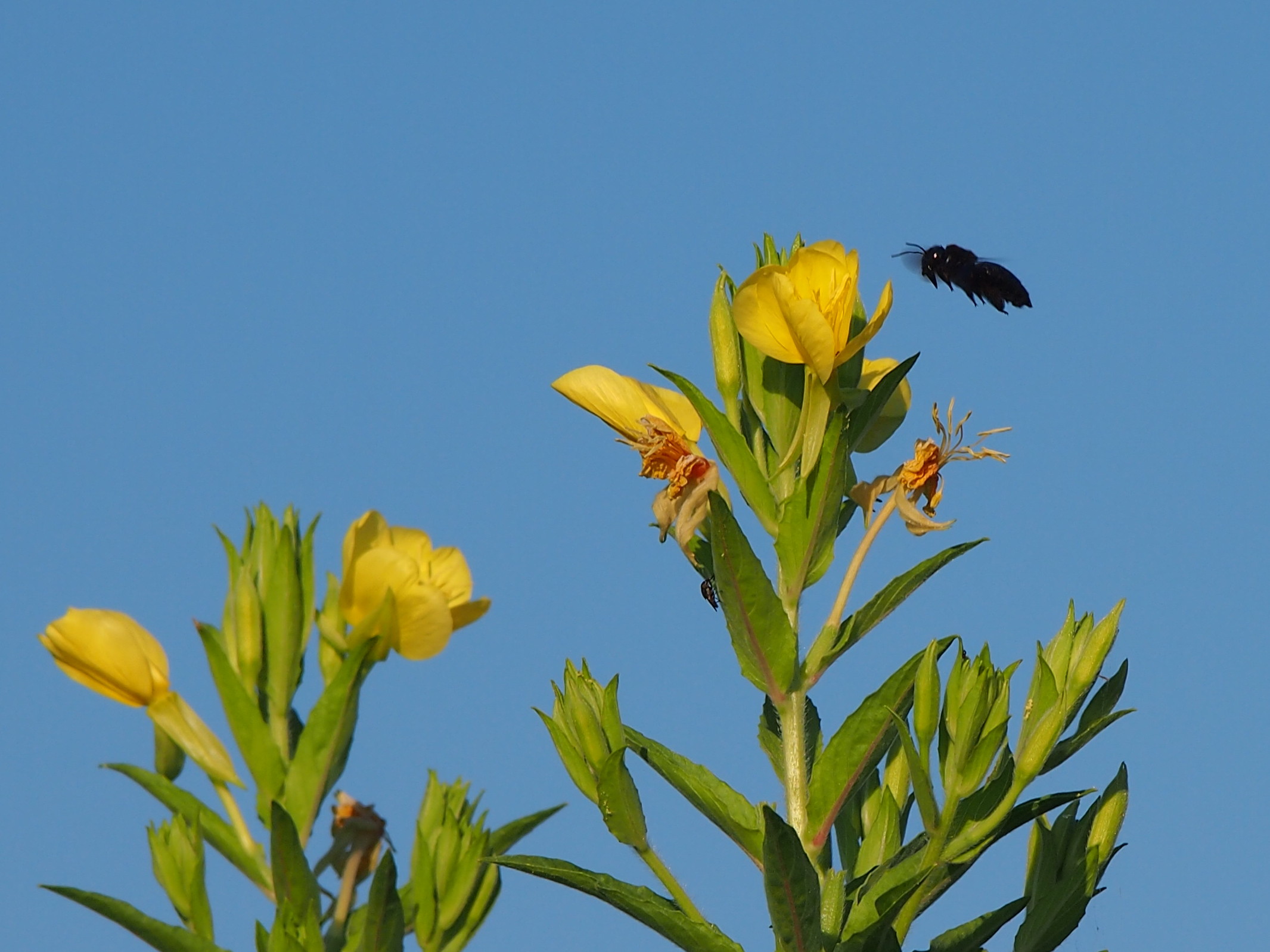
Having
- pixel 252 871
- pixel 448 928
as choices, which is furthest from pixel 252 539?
pixel 448 928

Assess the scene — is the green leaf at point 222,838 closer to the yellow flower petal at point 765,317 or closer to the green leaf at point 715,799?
the green leaf at point 715,799

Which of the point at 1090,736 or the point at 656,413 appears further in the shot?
the point at 656,413

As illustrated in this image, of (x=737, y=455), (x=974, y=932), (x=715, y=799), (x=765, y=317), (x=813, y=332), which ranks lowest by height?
(x=974, y=932)

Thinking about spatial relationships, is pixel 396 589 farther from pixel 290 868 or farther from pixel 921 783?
pixel 921 783

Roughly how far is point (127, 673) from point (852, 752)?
1.90 meters

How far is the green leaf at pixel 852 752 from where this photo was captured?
15.5 ft

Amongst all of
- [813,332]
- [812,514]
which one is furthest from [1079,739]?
[813,332]

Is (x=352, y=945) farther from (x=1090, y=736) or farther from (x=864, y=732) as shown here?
(x=1090, y=736)

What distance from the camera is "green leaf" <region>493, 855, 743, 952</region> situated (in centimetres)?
454

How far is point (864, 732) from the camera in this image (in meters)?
4.75

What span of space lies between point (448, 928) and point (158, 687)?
3.19 feet

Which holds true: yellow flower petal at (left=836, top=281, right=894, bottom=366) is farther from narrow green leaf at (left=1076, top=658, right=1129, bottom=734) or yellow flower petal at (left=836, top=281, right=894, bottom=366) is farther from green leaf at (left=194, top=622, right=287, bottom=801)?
green leaf at (left=194, top=622, right=287, bottom=801)

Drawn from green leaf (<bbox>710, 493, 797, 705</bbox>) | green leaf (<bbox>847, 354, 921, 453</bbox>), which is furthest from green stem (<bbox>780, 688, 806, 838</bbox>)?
green leaf (<bbox>847, 354, 921, 453</bbox>)

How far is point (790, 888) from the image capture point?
14.1 feet
